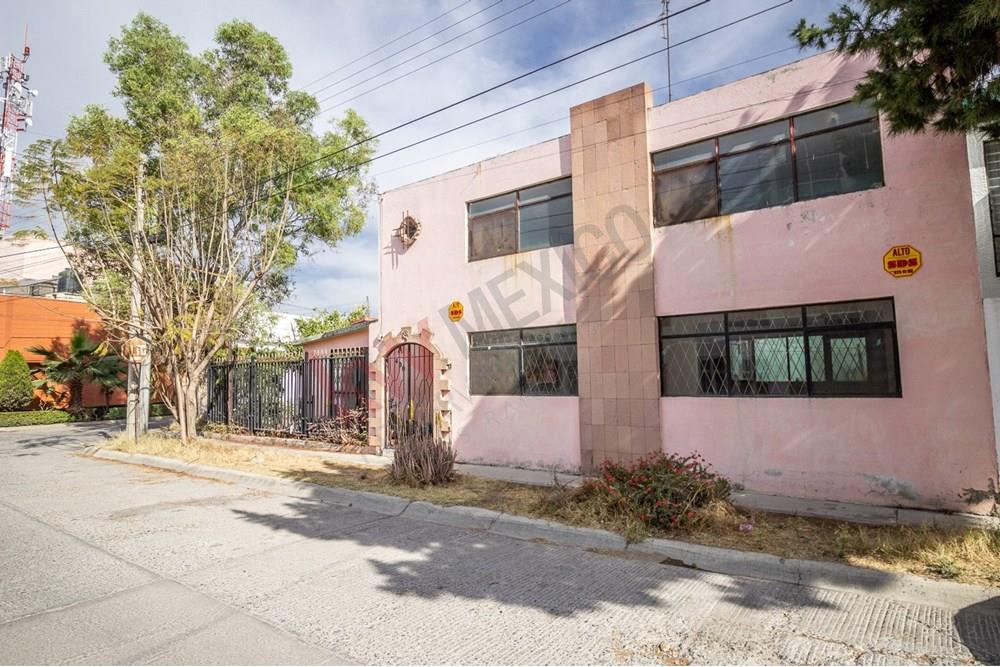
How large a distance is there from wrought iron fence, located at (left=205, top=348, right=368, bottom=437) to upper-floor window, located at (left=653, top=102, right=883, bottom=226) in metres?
8.12

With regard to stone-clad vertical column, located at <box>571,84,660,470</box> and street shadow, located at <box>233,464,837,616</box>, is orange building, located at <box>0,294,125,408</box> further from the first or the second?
street shadow, located at <box>233,464,837,616</box>

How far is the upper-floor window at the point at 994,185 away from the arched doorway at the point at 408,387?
9.50 m

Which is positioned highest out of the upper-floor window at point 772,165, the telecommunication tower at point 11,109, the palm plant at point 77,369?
the telecommunication tower at point 11,109

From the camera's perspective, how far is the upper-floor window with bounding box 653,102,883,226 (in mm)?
7852

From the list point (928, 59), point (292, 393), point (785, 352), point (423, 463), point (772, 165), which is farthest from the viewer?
point (292, 393)

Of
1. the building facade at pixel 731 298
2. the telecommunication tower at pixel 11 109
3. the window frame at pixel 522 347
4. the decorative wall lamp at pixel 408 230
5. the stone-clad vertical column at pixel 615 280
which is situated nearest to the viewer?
the building facade at pixel 731 298

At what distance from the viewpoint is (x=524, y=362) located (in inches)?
435

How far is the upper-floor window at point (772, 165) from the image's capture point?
7852 millimetres

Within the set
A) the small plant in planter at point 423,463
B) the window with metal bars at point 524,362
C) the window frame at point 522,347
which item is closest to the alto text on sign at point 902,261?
the window frame at point 522,347

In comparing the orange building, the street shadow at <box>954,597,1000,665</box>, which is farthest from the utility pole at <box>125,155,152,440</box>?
the street shadow at <box>954,597,1000,665</box>

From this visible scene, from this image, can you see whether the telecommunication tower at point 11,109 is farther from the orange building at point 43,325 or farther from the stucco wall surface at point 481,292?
the stucco wall surface at point 481,292

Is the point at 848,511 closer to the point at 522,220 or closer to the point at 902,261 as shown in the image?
the point at 902,261

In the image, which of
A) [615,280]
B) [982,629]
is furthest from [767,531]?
[615,280]

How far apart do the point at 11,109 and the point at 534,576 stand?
163 feet
